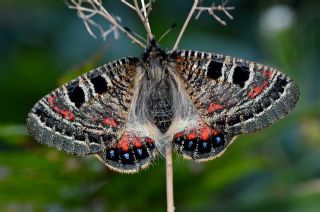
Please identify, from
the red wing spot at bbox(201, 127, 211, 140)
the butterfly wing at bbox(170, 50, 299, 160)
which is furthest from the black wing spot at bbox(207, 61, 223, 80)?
the red wing spot at bbox(201, 127, 211, 140)

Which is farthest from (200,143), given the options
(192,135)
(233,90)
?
(233,90)

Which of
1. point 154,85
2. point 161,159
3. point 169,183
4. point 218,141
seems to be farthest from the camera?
point 161,159

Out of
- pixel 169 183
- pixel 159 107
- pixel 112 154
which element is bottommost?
pixel 169 183

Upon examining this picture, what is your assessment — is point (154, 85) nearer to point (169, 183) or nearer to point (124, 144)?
point (124, 144)

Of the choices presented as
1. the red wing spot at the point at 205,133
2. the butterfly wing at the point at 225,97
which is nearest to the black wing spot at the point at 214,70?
the butterfly wing at the point at 225,97

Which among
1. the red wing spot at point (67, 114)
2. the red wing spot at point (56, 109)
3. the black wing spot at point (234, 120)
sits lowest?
the black wing spot at point (234, 120)

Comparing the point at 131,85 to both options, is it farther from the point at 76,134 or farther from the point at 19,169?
the point at 19,169

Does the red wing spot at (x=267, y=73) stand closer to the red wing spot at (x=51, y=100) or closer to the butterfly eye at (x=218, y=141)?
the butterfly eye at (x=218, y=141)
